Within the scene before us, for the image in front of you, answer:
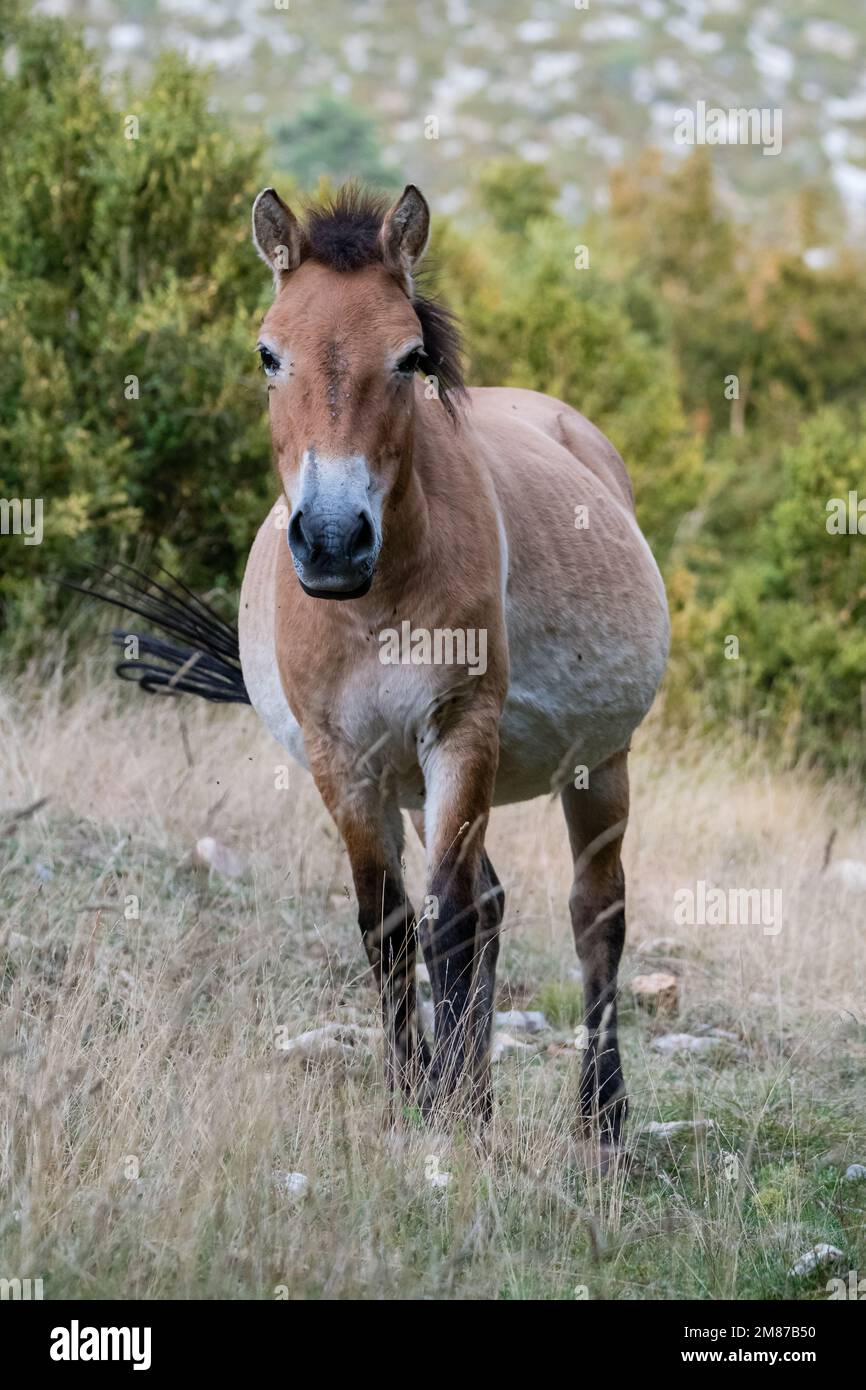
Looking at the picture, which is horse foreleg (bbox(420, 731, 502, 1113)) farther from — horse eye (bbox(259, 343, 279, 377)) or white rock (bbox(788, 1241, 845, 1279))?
horse eye (bbox(259, 343, 279, 377))

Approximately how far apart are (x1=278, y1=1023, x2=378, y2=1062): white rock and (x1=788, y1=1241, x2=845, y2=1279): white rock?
4.91ft

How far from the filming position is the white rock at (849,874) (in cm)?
823

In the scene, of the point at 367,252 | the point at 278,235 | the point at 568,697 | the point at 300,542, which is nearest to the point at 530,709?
the point at 568,697

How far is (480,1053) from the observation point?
4.41m

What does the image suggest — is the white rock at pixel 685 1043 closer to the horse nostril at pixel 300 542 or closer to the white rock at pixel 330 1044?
the white rock at pixel 330 1044

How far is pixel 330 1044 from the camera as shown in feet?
15.8

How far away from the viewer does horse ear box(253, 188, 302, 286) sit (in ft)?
13.9

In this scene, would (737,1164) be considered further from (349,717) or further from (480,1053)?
(349,717)

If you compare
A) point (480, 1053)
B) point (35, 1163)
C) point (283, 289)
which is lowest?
point (35, 1163)

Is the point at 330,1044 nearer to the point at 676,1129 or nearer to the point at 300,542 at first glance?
the point at 676,1129

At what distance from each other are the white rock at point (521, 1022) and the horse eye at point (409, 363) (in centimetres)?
289

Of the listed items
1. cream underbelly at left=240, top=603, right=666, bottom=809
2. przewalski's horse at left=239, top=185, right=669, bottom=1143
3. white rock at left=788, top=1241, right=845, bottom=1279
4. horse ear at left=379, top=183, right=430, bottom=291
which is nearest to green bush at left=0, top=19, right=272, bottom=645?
cream underbelly at left=240, top=603, right=666, bottom=809

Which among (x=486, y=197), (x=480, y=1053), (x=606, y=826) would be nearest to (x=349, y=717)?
(x=480, y=1053)
